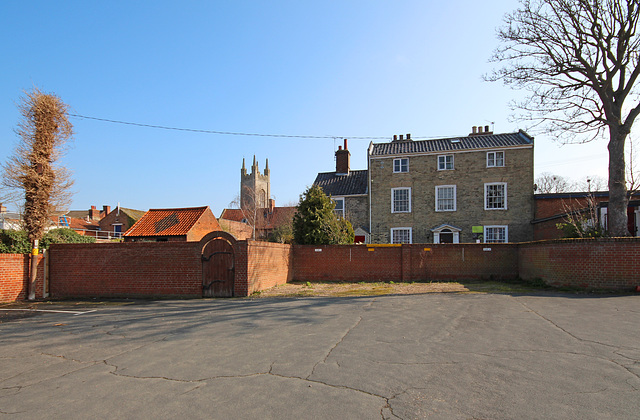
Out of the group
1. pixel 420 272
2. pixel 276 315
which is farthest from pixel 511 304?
pixel 420 272

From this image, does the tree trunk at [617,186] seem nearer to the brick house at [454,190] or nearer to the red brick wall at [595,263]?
the red brick wall at [595,263]

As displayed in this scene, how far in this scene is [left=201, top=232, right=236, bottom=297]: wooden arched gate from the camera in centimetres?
1599

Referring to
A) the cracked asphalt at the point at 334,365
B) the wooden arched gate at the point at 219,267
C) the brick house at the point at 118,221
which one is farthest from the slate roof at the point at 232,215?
the cracked asphalt at the point at 334,365

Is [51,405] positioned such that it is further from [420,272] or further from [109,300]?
[420,272]

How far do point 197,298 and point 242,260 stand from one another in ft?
7.66

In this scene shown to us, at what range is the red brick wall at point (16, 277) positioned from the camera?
1608 centimetres

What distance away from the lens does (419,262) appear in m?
20.5

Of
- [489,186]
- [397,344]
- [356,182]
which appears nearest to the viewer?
[397,344]

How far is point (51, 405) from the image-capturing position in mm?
4977

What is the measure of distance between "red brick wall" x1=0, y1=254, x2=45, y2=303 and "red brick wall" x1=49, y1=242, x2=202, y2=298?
0.52 m

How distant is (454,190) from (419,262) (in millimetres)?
12519

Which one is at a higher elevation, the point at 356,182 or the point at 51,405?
the point at 356,182

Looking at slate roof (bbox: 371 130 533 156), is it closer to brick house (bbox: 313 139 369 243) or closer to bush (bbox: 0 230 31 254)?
brick house (bbox: 313 139 369 243)

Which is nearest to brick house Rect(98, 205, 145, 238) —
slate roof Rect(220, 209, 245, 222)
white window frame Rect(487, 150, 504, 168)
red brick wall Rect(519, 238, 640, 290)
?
slate roof Rect(220, 209, 245, 222)
